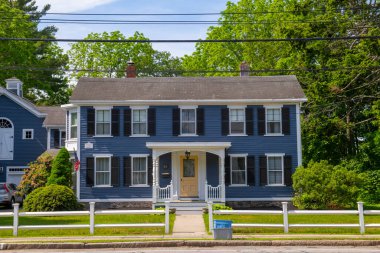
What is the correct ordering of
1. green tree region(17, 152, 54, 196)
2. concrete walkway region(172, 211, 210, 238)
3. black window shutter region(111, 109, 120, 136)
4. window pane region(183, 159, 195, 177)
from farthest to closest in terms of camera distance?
green tree region(17, 152, 54, 196) < window pane region(183, 159, 195, 177) < black window shutter region(111, 109, 120, 136) < concrete walkway region(172, 211, 210, 238)

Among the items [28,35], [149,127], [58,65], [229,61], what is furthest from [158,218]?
[58,65]

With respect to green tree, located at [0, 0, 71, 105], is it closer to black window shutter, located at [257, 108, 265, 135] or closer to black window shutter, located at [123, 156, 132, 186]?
black window shutter, located at [123, 156, 132, 186]

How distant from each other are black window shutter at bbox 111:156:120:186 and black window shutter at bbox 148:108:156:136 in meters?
2.37

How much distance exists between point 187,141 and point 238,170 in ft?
10.6

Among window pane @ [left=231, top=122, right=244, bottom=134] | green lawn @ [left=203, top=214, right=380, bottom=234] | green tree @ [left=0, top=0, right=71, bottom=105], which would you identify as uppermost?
green tree @ [left=0, top=0, right=71, bottom=105]

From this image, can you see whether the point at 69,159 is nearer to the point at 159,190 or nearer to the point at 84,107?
the point at 84,107

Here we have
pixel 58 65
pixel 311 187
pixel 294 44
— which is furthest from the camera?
pixel 58 65

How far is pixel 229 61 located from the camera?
49.4 m

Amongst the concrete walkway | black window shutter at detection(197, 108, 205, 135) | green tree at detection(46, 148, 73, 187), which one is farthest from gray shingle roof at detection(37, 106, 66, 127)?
the concrete walkway

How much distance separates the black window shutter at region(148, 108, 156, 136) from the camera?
30.5 metres

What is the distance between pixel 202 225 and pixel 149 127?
10.4 metres

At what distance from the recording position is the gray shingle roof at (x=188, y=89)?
30594 mm

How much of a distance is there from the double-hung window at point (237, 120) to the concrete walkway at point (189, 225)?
5645mm

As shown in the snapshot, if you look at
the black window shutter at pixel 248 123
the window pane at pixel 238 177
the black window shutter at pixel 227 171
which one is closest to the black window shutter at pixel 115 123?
the black window shutter at pixel 227 171
